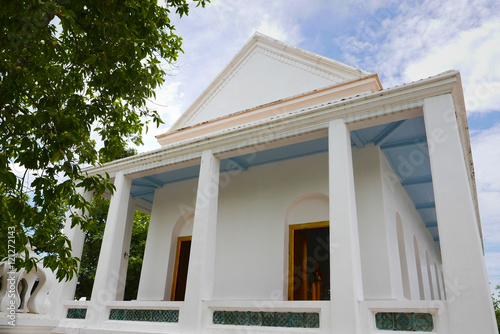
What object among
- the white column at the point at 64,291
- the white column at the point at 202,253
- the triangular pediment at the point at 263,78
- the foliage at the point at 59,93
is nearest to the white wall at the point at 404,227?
the triangular pediment at the point at 263,78

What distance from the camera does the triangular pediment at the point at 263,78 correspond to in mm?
9273

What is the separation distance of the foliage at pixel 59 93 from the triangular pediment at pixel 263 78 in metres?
4.21

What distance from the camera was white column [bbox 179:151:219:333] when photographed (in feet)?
19.6

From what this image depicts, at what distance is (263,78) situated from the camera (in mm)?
10352

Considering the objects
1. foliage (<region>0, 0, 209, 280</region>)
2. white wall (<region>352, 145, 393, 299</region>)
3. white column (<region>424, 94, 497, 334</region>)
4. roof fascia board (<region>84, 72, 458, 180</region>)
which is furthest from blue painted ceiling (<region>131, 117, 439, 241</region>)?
foliage (<region>0, 0, 209, 280</region>)

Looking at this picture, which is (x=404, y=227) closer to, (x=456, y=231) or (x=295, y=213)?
(x=295, y=213)

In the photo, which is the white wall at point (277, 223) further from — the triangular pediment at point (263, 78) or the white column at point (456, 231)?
the triangular pediment at point (263, 78)

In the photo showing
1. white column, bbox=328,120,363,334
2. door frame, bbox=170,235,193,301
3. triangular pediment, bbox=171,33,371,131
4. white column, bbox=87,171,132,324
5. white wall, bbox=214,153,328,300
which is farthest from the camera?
triangular pediment, bbox=171,33,371,131

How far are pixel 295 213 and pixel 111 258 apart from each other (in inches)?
146

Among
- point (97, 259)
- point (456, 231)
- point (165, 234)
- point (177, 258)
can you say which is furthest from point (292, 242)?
point (97, 259)

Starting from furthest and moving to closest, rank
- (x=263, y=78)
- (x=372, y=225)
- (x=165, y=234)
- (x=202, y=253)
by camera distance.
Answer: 1. (x=263, y=78)
2. (x=165, y=234)
3. (x=372, y=225)
4. (x=202, y=253)

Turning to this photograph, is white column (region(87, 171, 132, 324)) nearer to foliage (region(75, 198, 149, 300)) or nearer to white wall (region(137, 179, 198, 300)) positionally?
white wall (region(137, 179, 198, 300))

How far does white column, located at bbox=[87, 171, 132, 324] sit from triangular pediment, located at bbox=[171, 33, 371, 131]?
3.59 metres

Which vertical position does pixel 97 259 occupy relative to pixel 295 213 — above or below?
above
